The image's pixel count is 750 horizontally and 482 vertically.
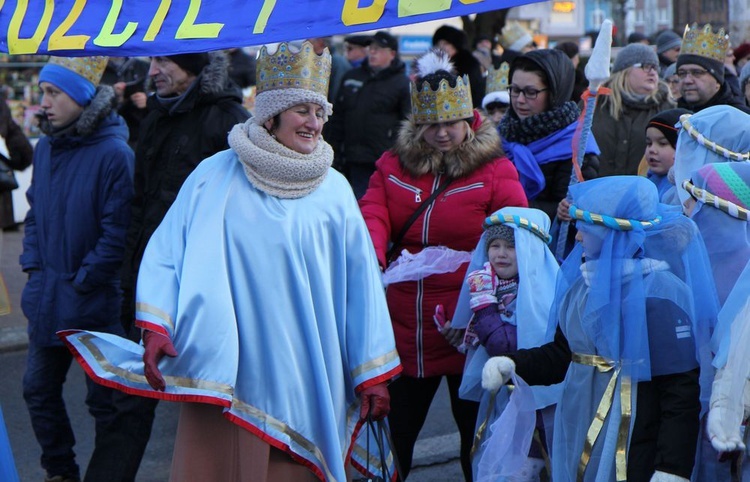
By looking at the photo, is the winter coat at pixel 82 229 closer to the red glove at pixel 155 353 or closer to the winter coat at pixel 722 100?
the red glove at pixel 155 353

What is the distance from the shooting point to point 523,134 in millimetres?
5742

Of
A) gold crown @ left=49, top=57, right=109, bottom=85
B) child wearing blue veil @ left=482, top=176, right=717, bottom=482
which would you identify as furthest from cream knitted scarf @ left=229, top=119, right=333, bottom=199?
gold crown @ left=49, top=57, right=109, bottom=85

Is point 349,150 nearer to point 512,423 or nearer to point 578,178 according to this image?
point 578,178

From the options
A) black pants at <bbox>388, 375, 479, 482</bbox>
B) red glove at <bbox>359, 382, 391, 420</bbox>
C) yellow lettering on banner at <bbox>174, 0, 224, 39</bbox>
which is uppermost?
yellow lettering on banner at <bbox>174, 0, 224, 39</bbox>

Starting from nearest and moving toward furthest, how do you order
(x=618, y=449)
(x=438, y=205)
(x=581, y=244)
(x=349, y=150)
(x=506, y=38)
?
(x=618, y=449), (x=581, y=244), (x=438, y=205), (x=349, y=150), (x=506, y=38)

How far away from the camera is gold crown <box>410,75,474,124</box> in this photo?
515 cm

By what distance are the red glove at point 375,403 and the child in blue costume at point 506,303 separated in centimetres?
53

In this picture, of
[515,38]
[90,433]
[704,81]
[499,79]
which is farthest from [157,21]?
[515,38]

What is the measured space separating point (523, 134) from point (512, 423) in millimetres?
1768

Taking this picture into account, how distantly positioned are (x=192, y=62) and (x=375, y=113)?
4.99 meters

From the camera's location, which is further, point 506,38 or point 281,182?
point 506,38

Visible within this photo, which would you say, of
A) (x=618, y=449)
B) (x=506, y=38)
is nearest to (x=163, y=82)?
(x=618, y=449)

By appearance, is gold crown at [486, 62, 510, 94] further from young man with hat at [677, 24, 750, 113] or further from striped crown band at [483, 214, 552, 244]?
striped crown band at [483, 214, 552, 244]

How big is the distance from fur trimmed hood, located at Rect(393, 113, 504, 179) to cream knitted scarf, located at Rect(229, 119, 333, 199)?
912 mm
